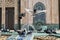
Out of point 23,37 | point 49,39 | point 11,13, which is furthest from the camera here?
point 11,13

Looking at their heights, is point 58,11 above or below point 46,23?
above

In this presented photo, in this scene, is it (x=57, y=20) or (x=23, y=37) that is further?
(x=57, y=20)

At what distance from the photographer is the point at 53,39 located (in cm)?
417

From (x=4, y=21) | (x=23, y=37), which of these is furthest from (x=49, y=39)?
(x=4, y=21)

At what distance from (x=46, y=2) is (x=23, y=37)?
7.13 m

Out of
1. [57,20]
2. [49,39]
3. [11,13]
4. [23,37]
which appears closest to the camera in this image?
[23,37]

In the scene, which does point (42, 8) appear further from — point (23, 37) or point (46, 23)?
point (23, 37)

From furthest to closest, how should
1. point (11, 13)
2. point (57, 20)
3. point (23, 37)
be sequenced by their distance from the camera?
point (11, 13)
point (57, 20)
point (23, 37)

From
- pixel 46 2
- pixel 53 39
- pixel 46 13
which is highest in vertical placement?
pixel 46 2

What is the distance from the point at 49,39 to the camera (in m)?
4.10

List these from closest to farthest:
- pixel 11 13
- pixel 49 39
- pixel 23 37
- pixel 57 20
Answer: pixel 23 37 → pixel 49 39 → pixel 57 20 → pixel 11 13

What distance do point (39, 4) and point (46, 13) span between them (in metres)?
0.74

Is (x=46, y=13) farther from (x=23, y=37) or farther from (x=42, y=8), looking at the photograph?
(x=23, y=37)

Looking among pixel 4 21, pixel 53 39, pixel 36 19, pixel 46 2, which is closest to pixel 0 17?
pixel 4 21
